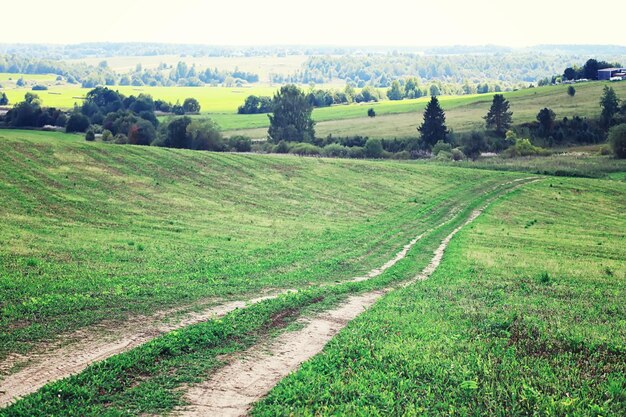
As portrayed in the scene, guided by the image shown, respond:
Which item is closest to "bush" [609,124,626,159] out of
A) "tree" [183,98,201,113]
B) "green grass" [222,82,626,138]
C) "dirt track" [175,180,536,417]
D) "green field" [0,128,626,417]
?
"green grass" [222,82,626,138]

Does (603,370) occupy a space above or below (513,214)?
above

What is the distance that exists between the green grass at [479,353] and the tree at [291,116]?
98.5m

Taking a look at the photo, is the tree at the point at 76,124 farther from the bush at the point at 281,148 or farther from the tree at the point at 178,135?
the bush at the point at 281,148

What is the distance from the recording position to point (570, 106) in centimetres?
15662

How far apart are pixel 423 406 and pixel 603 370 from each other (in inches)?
188

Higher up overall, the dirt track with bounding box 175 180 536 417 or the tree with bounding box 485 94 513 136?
the tree with bounding box 485 94 513 136

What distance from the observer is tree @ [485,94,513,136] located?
13288 centimetres

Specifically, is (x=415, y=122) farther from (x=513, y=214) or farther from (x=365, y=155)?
(x=513, y=214)

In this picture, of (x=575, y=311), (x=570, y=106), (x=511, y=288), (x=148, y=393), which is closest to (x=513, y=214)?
(x=511, y=288)

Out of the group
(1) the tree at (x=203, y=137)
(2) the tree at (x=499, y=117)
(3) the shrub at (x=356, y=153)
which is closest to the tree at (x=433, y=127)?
(3) the shrub at (x=356, y=153)

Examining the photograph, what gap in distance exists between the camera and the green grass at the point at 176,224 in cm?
2155

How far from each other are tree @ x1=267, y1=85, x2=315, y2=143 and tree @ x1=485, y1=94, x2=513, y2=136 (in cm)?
3976

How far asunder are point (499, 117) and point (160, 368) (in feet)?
427

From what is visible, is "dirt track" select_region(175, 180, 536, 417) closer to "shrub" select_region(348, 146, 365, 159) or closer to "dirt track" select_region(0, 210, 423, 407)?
"dirt track" select_region(0, 210, 423, 407)
